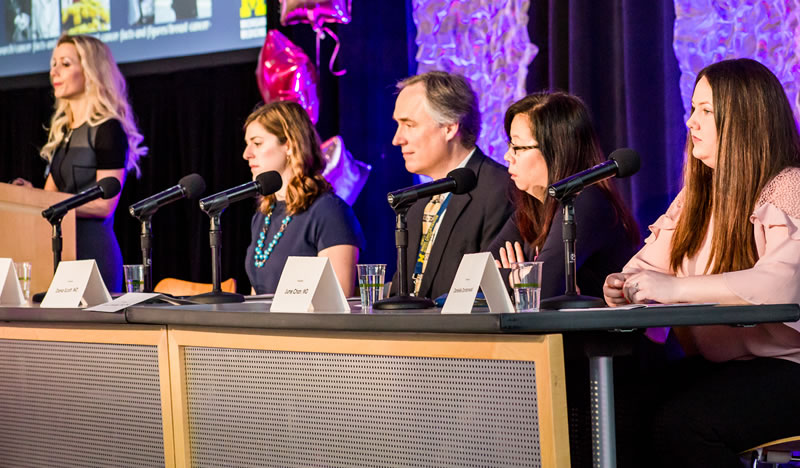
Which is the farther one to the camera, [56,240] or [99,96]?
[99,96]

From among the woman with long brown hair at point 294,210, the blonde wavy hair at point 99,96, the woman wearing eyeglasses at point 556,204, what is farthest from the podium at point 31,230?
the woman wearing eyeglasses at point 556,204

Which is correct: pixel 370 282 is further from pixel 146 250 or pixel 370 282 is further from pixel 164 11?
pixel 164 11

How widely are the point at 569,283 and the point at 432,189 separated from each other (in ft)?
1.34

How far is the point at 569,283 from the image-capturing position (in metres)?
1.72

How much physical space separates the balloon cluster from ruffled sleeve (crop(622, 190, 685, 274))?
193 cm

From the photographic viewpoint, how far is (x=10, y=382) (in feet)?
7.48

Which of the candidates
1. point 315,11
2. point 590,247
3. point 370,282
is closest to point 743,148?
point 590,247

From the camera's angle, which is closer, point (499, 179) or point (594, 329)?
point (594, 329)

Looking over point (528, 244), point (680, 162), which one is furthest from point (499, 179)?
point (680, 162)

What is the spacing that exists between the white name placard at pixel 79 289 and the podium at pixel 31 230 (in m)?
1.09

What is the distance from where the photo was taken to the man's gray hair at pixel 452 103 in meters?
2.88

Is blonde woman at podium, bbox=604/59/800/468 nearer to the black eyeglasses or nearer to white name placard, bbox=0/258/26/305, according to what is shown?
the black eyeglasses

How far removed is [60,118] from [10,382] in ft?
5.66

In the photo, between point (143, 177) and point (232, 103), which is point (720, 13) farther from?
point (143, 177)
